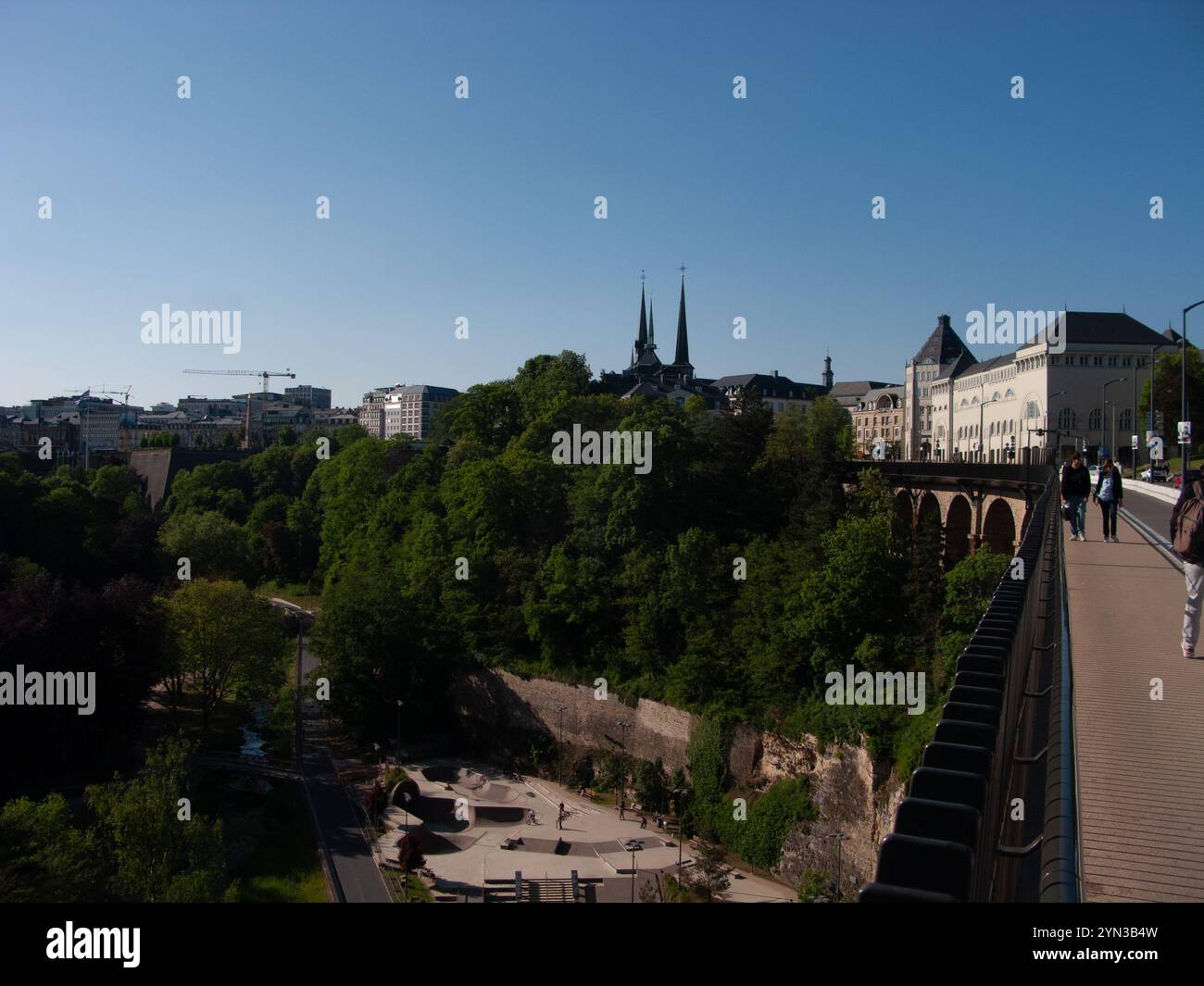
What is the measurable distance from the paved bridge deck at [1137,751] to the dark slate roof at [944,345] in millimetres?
90310

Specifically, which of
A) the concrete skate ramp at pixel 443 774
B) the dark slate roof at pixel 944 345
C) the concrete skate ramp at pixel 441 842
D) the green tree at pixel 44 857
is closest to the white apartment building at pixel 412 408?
the dark slate roof at pixel 944 345

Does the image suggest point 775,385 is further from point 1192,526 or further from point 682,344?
point 1192,526

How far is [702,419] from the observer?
46094mm

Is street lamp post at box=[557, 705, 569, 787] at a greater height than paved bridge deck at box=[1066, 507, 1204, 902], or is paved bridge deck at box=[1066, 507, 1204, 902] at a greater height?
paved bridge deck at box=[1066, 507, 1204, 902]

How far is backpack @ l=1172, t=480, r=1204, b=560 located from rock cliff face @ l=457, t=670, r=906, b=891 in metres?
12.3

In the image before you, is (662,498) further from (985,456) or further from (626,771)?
(985,456)

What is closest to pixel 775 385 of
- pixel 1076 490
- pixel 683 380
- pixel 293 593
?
pixel 683 380

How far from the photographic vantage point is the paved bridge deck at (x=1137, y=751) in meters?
4.61

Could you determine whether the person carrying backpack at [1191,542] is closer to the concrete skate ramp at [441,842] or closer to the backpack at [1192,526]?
the backpack at [1192,526]

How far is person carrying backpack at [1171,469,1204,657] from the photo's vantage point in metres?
7.85

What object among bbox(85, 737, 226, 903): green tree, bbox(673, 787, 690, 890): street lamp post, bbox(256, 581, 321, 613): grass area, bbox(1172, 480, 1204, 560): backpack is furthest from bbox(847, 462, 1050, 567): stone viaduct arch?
bbox(256, 581, 321, 613): grass area

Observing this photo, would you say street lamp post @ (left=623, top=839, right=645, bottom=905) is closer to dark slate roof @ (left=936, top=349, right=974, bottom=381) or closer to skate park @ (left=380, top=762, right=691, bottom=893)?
skate park @ (left=380, top=762, right=691, bottom=893)
